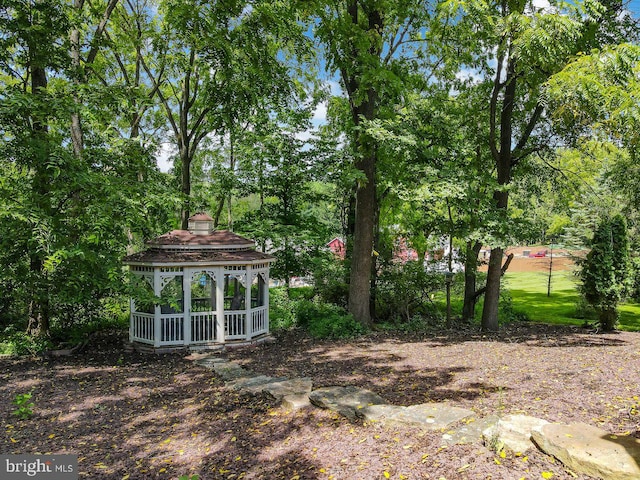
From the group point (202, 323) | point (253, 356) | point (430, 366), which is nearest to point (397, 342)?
point (430, 366)

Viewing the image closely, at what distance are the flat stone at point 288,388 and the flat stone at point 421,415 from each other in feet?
3.77

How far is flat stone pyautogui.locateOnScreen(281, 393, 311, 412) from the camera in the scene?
505 cm

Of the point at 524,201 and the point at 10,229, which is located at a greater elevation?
the point at 524,201

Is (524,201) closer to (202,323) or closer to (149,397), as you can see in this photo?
(202,323)

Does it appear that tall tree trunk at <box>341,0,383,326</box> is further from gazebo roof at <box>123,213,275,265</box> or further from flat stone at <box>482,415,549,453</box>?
flat stone at <box>482,415,549,453</box>

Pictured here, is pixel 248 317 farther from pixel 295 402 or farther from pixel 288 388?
pixel 295 402

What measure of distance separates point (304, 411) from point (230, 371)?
2.74 m

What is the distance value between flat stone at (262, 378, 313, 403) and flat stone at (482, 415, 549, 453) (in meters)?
2.38

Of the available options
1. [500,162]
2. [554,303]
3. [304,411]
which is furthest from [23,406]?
[554,303]

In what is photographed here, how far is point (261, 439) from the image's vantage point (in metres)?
4.33

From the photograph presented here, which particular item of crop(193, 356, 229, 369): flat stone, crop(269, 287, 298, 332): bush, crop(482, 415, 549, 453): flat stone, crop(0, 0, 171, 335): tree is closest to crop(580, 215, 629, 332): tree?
crop(269, 287, 298, 332): bush

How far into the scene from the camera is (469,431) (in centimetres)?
378

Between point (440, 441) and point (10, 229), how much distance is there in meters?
7.36

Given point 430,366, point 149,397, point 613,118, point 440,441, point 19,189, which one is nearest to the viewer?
point 440,441
